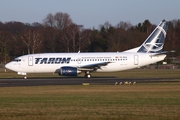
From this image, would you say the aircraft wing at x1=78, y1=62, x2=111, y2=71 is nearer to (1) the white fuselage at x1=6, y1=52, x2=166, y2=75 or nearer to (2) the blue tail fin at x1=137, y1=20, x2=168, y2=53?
(1) the white fuselage at x1=6, y1=52, x2=166, y2=75

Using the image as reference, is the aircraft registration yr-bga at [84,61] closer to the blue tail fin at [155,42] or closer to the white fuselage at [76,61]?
the white fuselage at [76,61]

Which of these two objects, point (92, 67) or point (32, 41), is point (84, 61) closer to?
point (92, 67)

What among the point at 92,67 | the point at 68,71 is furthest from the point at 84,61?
the point at 68,71

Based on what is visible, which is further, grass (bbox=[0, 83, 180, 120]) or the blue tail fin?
the blue tail fin

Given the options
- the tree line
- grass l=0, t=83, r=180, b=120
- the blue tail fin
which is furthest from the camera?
the tree line

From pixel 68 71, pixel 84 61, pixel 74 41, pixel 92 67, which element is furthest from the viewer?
pixel 74 41

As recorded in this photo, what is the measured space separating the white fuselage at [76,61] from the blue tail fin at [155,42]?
1143mm

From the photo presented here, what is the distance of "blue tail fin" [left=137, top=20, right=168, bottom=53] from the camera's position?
51078 mm

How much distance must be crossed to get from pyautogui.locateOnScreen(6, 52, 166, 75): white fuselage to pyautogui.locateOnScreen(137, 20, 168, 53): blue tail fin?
114 cm

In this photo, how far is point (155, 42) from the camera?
51281 millimetres

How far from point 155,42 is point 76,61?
31.4 feet

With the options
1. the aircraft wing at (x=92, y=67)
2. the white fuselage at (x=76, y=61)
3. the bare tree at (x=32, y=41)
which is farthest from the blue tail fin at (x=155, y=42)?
the bare tree at (x=32, y=41)

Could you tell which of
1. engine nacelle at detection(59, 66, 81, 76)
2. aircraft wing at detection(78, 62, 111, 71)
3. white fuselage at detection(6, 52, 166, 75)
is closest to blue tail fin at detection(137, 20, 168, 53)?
white fuselage at detection(6, 52, 166, 75)

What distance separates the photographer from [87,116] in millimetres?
16609
